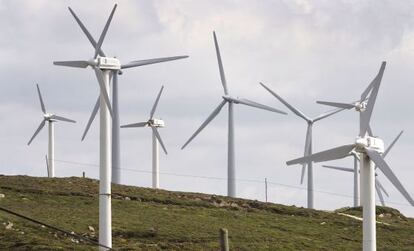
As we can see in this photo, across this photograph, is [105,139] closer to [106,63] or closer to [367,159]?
[106,63]

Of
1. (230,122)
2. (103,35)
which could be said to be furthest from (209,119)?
(103,35)

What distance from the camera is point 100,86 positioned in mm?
80688

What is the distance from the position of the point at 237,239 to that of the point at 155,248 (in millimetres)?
12251

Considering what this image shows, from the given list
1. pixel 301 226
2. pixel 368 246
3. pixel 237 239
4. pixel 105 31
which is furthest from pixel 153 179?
pixel 368 246

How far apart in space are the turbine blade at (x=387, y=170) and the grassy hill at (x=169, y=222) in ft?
70.7

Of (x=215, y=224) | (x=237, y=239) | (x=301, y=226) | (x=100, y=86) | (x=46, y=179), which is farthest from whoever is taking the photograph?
(x=46, y=179)

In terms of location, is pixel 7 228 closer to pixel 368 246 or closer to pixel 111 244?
pixel 111 244

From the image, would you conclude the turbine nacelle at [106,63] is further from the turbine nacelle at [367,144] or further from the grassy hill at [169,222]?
the turbine nacelle at [367,144]

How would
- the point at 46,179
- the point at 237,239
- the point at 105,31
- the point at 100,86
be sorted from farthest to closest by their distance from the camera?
the point at 46,179
the point at 237,239
the point at 105,31
the point at 100,86

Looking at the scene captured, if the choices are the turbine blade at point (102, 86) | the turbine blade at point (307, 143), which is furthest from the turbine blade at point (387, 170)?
the turbine blade at point (307, 143)

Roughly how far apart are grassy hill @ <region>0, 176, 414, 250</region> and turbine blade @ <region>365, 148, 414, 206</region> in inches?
848

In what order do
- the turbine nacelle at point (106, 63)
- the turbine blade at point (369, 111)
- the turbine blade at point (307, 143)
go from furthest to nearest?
1. the turbine blade at point (307, 143)
2. the turbine nacelle at point (106, 63)
3. the turbine blade at point (369, 111)

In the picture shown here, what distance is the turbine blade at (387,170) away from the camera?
62.6 m

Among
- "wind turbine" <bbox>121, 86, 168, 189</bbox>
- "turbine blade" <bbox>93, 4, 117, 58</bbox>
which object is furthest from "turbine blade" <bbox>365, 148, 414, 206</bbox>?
"wind turbine" <bbox>121, 86, 168, 189</bbox>
